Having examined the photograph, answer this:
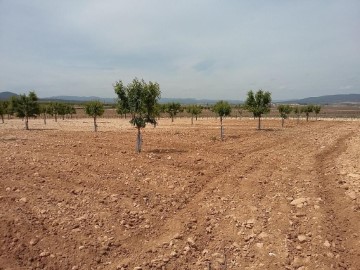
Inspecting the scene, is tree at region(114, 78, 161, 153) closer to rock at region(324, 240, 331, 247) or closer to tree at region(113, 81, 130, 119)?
tree at region(113, 81, 130, 119)

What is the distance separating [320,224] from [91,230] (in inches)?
312

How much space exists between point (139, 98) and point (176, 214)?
1401cm

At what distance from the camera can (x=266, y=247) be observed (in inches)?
393

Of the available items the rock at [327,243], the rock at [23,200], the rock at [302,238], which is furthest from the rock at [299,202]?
the rock at [23,200]

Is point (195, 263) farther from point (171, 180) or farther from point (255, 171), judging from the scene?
point (255, 171)

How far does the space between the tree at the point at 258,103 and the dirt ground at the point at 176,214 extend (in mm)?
30415

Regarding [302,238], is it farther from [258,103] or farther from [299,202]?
[258,103]

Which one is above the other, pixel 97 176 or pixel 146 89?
pixel 146 89

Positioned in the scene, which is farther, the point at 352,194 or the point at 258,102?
the point at 258,102

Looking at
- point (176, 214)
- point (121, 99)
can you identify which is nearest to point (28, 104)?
point (121, 99)

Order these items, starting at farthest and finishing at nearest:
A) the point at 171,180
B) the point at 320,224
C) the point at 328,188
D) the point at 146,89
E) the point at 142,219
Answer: the point at 146,89 < the point at 171,180 < the point at 328,188 < the point at 142,219 < the point at 320,224

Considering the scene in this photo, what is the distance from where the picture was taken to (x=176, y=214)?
1280 centimetres

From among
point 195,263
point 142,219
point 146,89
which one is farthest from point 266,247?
point 146,89

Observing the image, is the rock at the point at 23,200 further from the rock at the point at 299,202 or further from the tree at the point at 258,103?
the tree at the point at 258,103
